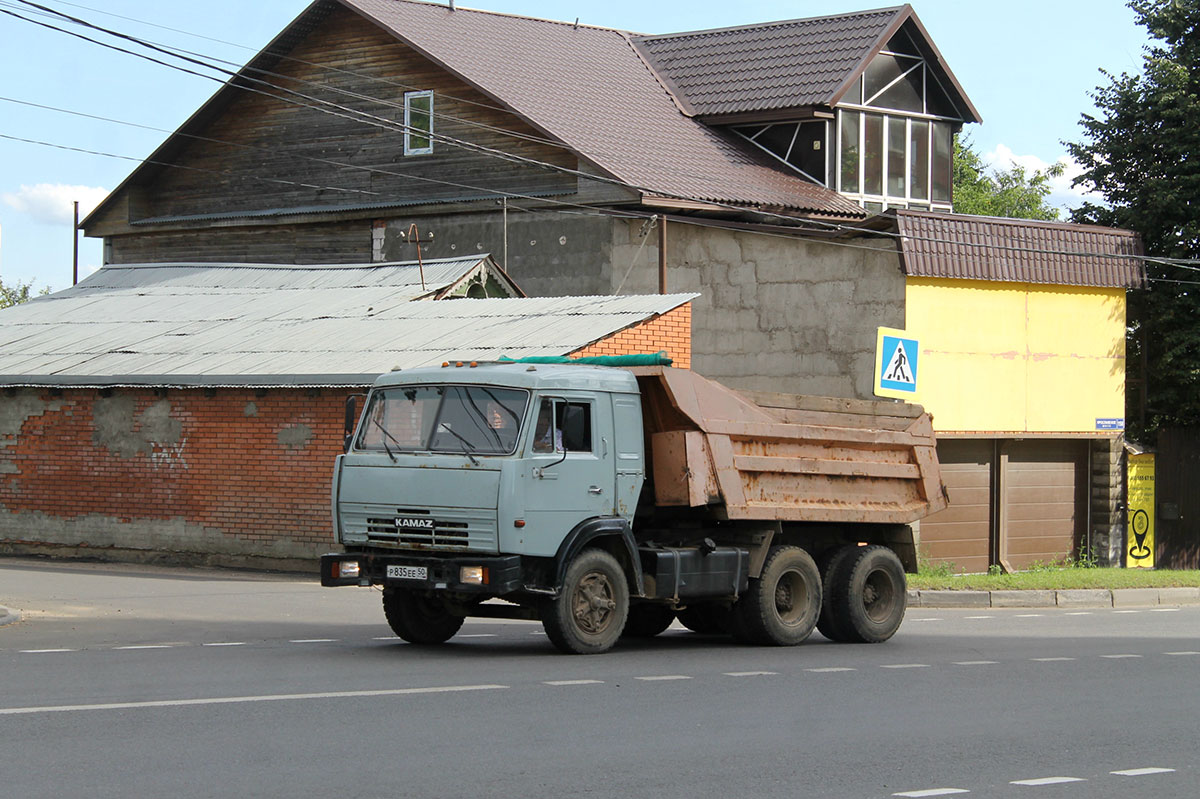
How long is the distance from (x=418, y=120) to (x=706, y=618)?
65.9ft

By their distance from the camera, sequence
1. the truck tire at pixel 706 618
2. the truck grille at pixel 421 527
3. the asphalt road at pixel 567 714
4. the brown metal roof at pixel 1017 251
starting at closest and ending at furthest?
the asphalt road at pixel 567 714
the truck grille at pixel 421 527
the truck tire at pixel 706 618
the brown metal roof at pixel 1017 251

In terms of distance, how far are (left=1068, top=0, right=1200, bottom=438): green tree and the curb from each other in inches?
289

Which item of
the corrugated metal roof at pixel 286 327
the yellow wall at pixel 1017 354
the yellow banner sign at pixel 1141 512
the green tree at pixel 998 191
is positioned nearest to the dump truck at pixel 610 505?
the corrugated metal roof at pixel 286 327

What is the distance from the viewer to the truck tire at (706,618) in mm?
14906

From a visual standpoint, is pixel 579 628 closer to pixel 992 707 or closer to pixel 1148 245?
pixel 992 707

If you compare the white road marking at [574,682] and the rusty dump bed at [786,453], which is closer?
the white road marking at [574,682]

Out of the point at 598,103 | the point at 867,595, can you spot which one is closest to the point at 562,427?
the point at 867,595

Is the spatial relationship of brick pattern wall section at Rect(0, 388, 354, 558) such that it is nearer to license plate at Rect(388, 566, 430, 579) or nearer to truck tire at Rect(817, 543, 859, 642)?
truck tire at Rect(817, 543, 859, 642)

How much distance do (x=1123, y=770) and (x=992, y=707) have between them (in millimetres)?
2280

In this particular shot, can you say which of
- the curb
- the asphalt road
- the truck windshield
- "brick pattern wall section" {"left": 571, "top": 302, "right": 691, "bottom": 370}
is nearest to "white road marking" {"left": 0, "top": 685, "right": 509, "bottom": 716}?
the asphalt road

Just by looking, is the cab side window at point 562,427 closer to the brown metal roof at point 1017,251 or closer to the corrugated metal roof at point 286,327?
the corrugated metal roof at point 286,327

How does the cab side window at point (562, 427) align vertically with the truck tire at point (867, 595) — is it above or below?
above

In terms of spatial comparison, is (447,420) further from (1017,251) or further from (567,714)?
(1017,251)

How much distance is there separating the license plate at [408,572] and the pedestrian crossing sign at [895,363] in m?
11.6
